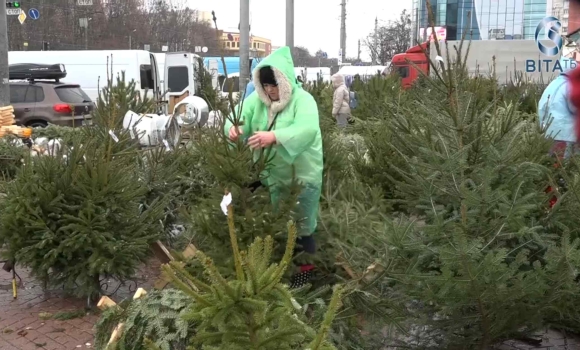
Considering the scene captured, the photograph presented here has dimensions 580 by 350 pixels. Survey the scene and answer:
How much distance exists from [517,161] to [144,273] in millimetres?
3528

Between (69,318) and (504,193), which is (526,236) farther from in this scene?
(69,318)

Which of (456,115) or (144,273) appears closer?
(456,115)

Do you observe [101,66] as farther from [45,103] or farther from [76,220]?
[76,220]

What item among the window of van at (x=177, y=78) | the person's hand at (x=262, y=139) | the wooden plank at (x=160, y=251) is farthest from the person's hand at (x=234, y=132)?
the window of van at (x=177, y=78)

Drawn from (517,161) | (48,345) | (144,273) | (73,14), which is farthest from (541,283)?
(73,14)

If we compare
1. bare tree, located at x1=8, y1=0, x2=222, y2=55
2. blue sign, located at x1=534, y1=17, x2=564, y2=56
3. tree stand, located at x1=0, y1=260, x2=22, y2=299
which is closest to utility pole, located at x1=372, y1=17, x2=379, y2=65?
bare tree, located at x1=8, y1=0, x2=222, y2=55

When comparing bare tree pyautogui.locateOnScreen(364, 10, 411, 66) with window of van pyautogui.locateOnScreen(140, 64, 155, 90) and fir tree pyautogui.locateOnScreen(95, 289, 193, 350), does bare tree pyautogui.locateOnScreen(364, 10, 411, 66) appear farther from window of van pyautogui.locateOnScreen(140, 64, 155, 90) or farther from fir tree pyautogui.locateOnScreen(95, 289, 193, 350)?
fir tree pyautogui.locateOnScreen(95, 289, 193, 350)

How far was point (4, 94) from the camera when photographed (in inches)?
504

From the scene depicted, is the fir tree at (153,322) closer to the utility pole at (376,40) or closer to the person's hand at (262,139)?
the person's hand at (262,139)

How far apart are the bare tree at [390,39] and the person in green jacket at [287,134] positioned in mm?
49285

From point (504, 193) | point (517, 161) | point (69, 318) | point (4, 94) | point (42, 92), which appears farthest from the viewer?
point (42, 92)

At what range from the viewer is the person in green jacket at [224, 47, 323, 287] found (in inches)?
154

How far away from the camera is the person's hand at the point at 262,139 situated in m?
3.77

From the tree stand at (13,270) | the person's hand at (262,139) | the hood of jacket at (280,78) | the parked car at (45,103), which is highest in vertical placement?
the hood of jacket at (280,78)
